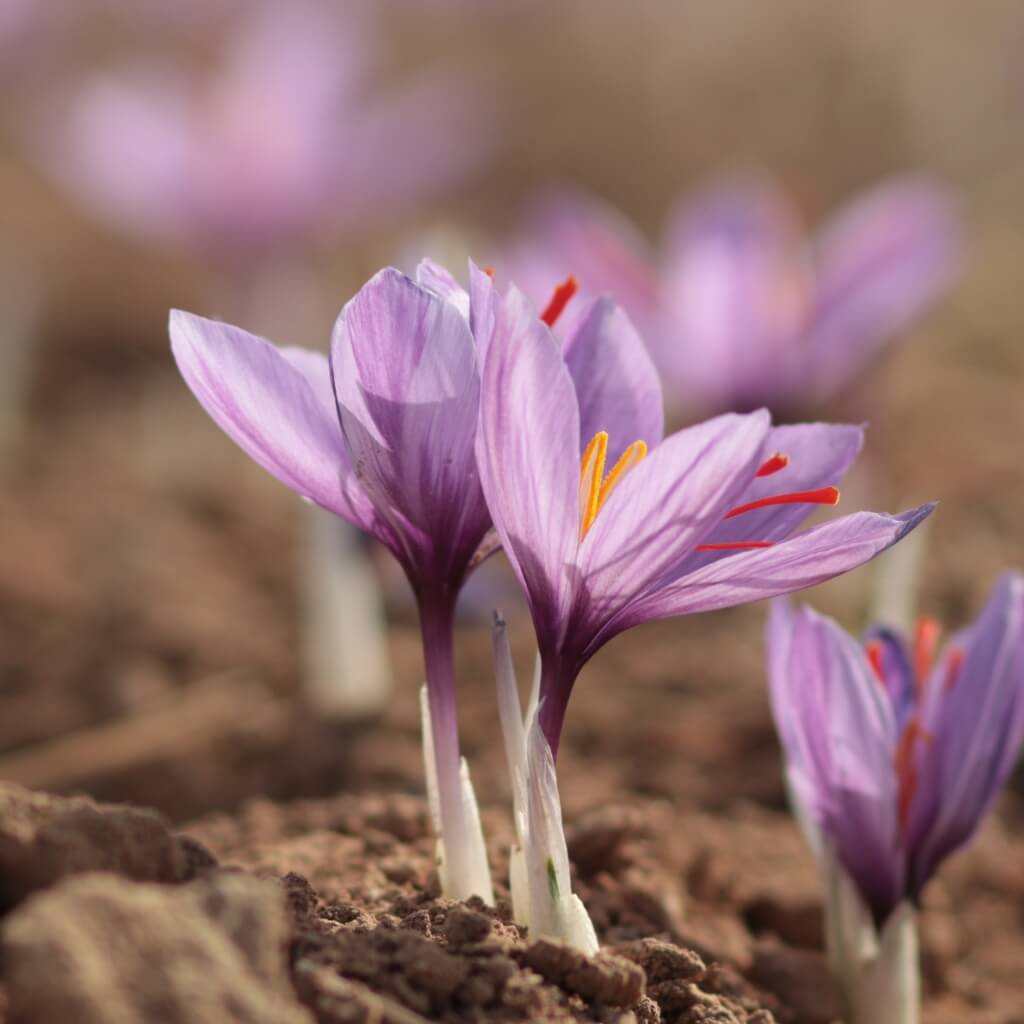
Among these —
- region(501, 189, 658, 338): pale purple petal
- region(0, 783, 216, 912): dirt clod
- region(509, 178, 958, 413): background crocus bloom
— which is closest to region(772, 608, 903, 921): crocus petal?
region(0, 783, 216, 912): dirt clod

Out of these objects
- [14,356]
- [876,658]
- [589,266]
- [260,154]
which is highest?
[260,154]

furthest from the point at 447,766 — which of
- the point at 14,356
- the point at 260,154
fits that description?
the point at 14,356

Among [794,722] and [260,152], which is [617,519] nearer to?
[794,722]

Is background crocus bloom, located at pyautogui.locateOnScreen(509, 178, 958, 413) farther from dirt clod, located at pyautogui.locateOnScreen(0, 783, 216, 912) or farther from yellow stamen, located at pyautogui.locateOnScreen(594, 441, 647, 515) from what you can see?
dirt clod, located at pyautogui.locateOnScreen(0, 783, 216, 912)

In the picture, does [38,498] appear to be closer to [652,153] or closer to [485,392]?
[485,392]

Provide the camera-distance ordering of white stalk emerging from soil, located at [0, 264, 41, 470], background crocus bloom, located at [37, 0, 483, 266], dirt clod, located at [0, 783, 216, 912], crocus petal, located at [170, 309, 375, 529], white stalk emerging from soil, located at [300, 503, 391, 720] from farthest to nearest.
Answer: white stalk emerging from soil, located at [0, 264, 41, 470]
background crocus bloom, located at [37, 0, 483, 266]
white stalk emerging from soil, located at [300, 503, 391, 720]
crocus petal, located at [170, 309, 375, 529]
dirt clod, located at [0, 783, 216, 912]

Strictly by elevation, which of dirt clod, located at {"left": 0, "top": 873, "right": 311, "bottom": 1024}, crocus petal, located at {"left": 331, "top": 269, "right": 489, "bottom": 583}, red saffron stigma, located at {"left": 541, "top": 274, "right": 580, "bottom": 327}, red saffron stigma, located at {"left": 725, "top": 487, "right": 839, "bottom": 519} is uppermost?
red saffron stigma, located at {"left": 541, "top": 274, "right": 580, "bottom": 327}
